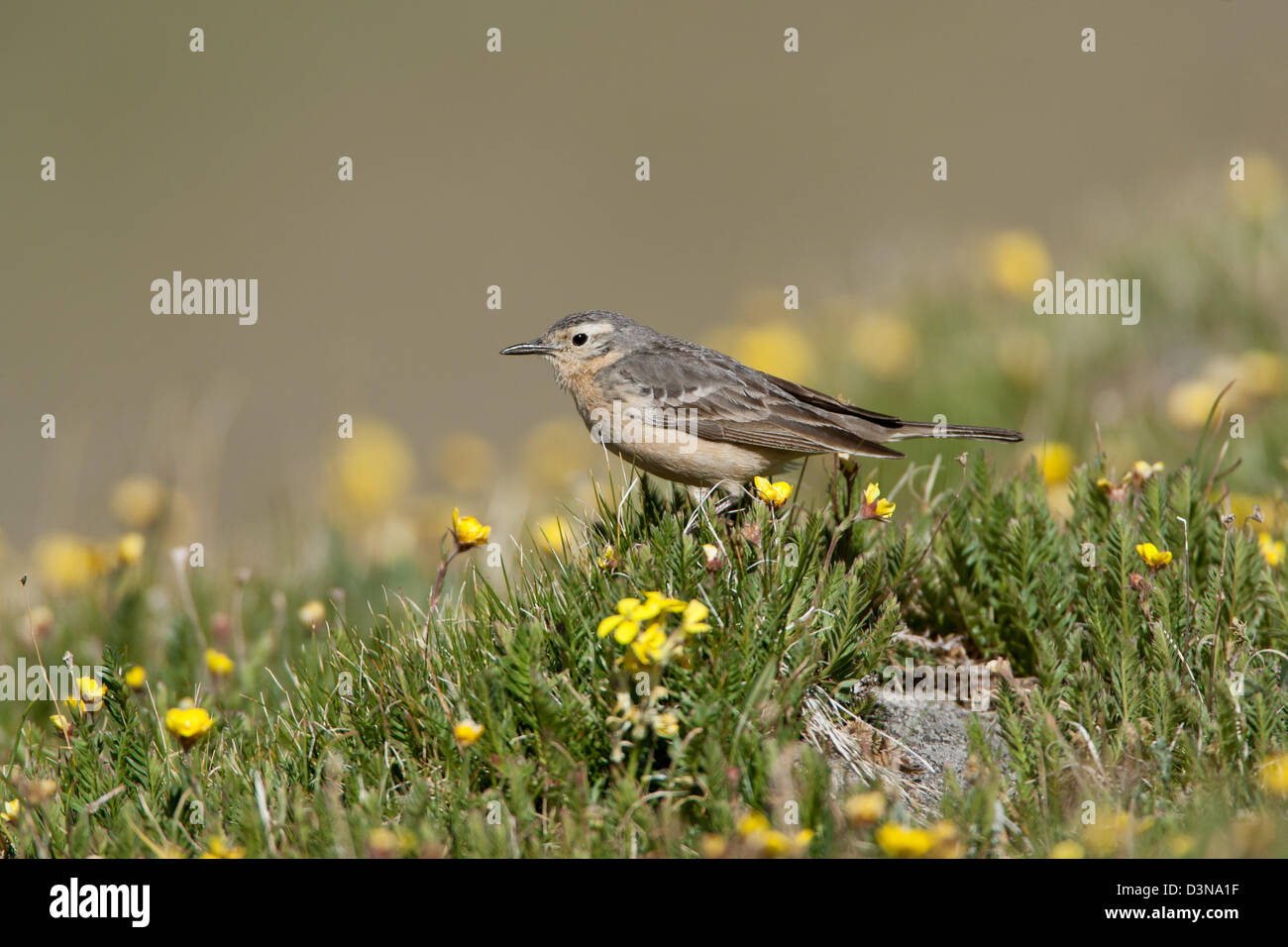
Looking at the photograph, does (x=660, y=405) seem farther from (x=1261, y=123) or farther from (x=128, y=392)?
(x=128, y=392)

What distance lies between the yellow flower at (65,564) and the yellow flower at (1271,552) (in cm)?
629

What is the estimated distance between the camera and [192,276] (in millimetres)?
22953

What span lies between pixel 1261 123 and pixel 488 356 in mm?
15547

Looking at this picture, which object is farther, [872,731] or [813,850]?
[872,731]

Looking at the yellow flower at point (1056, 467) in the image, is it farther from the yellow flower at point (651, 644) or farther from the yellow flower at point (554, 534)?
the yellow flower at point (651, 644)

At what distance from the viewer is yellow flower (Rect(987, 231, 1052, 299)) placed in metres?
9.52

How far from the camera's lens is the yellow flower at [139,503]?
823cm

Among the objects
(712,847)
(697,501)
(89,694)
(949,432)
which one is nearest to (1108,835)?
(712,847)

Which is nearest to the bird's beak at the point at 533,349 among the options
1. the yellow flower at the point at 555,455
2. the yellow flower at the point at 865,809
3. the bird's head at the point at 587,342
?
the bird's head at the point at 587,342

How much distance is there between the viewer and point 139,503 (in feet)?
27.0

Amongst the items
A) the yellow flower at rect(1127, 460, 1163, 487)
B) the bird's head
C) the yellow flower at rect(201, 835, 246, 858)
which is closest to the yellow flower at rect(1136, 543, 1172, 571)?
the yellow flower at rect(1127, 460, 1163, 487)

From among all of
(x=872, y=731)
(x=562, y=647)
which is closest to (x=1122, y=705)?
(x=872, y=731)

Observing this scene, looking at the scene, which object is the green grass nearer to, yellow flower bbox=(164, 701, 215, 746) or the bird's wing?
yellow flower bbox=(164, 701, 215, 746)

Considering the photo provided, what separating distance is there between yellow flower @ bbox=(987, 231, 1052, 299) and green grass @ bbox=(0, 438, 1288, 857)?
4.16 m
